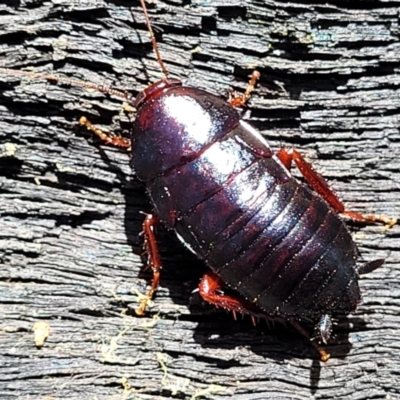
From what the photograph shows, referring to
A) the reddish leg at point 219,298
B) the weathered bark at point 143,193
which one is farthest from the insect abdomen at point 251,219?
the weathered bark at point 143,193

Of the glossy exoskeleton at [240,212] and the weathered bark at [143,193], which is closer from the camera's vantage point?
the glossy exoskeleton at [240,212]

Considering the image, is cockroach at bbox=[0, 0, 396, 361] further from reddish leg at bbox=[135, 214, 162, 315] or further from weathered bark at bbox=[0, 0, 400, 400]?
weathered bark at bbox=[0, 0, 400, 400]

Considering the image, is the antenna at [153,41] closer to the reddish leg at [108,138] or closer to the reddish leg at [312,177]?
the reddish leg at [108,138]

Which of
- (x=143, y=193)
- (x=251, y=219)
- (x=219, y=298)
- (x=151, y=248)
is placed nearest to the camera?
(x=251, y=219)

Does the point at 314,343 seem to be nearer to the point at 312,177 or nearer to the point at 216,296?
the point at 216,296

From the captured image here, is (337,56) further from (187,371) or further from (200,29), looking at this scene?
(187,371)

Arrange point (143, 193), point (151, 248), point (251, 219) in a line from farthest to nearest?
point (143, 193), point (151, 248), point (251, 219)

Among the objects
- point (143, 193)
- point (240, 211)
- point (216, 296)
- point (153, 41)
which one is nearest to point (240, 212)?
point (240, 211)
